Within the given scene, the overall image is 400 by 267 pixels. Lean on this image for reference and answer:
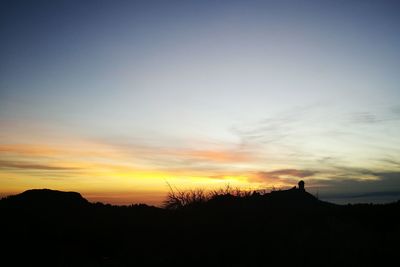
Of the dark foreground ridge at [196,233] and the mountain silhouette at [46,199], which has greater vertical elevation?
the mountain silhouette at [46,199]

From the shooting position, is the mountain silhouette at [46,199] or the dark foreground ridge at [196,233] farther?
the mountain silhouette at [46,199]

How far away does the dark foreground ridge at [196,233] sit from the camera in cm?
1162

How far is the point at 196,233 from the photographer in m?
14.6

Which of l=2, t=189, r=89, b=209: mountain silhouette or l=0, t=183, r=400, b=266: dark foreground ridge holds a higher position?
l=2, t=189, r=89, b=209: mountain silhouette

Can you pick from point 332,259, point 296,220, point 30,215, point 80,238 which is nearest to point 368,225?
point 296,220

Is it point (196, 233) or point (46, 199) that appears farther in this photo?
point (46, 199)

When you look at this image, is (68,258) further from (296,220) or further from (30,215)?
(296,220)

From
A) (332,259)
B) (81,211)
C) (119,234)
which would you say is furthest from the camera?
(81,211)

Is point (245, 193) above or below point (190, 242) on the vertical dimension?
above

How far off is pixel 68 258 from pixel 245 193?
457 inches

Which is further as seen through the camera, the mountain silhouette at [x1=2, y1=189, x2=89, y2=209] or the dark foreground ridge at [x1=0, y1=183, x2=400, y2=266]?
the mountain silhouette at [x1=2, y1=189, x2=89, y2=209]

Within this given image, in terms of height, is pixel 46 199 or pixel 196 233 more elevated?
pixel 46 199

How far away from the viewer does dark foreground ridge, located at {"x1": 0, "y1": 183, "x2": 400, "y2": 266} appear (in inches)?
458

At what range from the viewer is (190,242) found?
44.7ft
